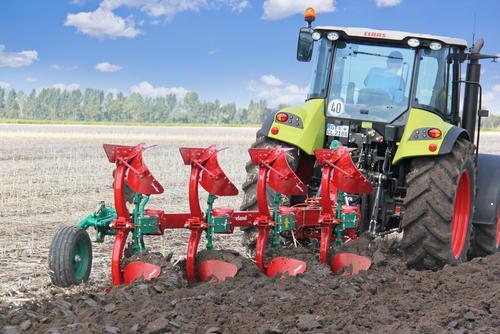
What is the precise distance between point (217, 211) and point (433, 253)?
72.9 inches

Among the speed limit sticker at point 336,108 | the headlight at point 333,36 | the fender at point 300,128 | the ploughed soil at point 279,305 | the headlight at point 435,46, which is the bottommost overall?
the ploughed soil at point 279,305

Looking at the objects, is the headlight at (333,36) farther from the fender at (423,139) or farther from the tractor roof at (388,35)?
the fender at (423,139)

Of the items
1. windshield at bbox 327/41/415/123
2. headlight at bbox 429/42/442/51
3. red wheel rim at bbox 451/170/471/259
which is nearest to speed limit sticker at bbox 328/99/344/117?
windshield at bbox 327/41/415/123

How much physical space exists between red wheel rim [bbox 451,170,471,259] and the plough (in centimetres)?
105

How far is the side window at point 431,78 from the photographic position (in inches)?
271

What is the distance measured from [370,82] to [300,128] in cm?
83

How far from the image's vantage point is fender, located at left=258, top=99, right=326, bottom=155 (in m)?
6.68

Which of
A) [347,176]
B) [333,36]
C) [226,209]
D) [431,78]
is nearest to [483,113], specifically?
[431,78]

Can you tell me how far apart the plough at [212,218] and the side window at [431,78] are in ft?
3.90

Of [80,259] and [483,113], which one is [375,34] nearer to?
[483,113]

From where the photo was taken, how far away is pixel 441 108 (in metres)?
7.00

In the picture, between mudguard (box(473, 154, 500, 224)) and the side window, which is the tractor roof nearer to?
the side window

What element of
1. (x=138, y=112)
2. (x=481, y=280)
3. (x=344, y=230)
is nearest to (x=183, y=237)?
(x=344, y=230)

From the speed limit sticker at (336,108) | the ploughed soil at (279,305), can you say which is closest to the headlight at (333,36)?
the speed limit sticker at (336,108)
